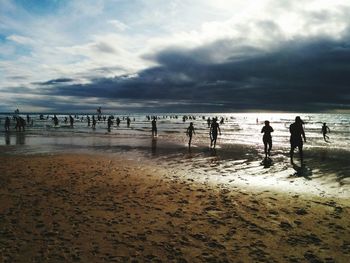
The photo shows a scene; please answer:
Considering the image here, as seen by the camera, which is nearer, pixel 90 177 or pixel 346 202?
pixel 346 202

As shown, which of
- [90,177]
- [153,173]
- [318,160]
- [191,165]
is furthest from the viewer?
[318,160]

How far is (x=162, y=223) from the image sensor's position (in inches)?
278

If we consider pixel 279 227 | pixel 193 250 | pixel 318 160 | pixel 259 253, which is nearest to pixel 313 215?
pixel 279 227

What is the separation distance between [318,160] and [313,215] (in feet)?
37.6

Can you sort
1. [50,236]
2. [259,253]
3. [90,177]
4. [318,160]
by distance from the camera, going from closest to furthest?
[259,253], [50,236], [90,177], [318,160]

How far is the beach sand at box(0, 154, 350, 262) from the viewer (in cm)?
552

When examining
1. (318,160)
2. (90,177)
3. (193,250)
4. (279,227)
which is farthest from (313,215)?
(318,160)

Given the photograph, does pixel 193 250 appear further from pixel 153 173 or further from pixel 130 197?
pixel 153 173

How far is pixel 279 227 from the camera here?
6789mm

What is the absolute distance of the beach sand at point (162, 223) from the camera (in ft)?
18.1

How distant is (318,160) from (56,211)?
603 inches

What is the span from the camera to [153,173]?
13164 millimetres

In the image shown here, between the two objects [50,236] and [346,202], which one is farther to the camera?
[346,202]

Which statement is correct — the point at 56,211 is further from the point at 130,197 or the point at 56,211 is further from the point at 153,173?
the point at 153,173
